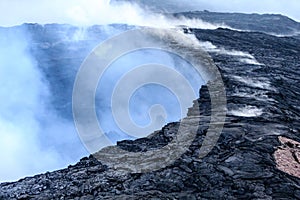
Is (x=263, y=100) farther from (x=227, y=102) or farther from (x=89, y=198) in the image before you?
(x=89, y=198)

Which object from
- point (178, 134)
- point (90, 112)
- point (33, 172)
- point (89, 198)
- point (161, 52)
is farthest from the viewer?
point (161, 52)

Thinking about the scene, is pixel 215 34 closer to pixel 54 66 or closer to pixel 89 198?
pixel 54 66

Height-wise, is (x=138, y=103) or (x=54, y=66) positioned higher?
(x=54, y=66)

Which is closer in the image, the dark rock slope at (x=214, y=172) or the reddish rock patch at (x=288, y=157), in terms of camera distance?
the dark rock slope at (x=214, y=172)

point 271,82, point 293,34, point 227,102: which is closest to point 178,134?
point 227,102

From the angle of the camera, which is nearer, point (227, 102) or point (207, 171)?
point (207, 171)

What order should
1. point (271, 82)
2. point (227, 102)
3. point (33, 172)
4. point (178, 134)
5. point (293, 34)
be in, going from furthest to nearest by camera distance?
point (293, 34), point (33, 172), point (271, 82), point (227, 102), point (178, 134)

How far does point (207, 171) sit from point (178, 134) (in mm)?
3809

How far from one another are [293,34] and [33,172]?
180 ft

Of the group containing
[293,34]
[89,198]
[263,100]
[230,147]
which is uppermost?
[293,34]

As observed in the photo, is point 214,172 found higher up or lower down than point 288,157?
lower down

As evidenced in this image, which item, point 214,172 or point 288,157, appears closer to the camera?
point 214,172

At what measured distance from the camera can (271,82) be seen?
29625mm

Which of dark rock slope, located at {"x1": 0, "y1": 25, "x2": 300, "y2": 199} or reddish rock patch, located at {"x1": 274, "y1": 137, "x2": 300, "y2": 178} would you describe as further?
reddish rock patch, located at {"x1": 274, "y1": 137, "x2": 300, "y2": 178}
